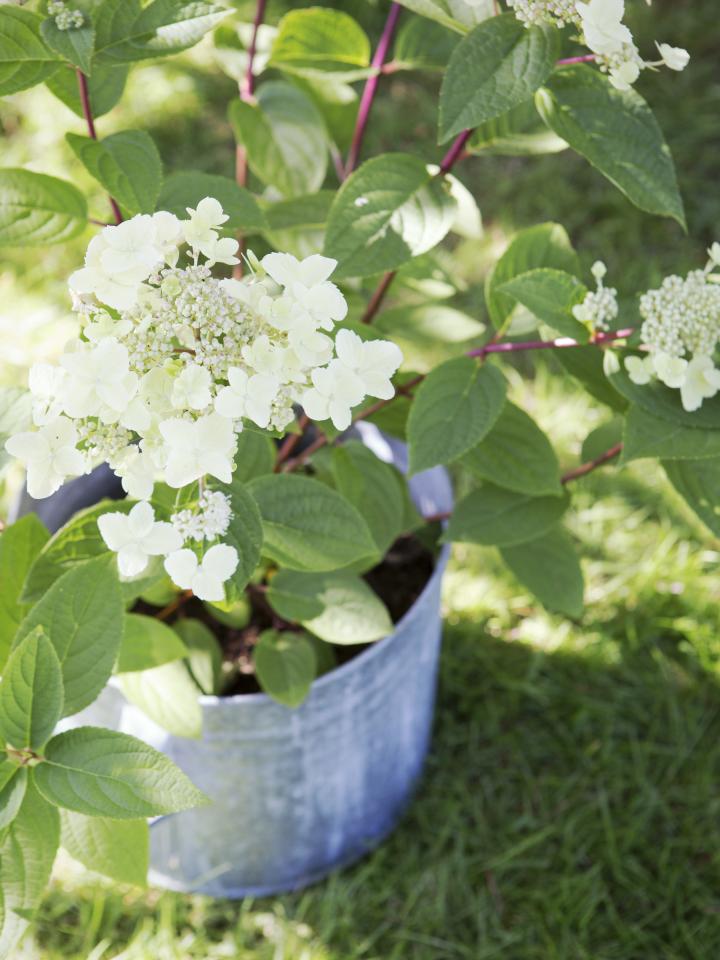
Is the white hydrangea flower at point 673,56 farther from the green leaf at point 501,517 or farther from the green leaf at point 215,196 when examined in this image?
the green leaf at point 501,517

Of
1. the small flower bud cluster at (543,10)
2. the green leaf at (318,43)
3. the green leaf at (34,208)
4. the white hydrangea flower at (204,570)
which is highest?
the small flower bud cluster at (543,10)

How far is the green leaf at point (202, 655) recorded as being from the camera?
136 centimetres

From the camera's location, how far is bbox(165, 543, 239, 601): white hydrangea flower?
810 mm

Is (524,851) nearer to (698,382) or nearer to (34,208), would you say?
(698,382)

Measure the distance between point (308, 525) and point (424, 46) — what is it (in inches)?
25.1

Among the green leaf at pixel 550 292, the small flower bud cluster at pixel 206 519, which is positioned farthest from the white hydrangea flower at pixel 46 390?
the green leaf at pixel 550 292

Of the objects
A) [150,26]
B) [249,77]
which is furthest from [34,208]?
[249,77]

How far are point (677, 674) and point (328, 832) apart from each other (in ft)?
2.39

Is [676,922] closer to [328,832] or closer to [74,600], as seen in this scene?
[328,832]

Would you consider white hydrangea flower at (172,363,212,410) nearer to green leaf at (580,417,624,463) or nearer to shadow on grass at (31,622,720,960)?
green leaf at (580,417,624,463)

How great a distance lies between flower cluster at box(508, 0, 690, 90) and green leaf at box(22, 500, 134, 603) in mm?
608

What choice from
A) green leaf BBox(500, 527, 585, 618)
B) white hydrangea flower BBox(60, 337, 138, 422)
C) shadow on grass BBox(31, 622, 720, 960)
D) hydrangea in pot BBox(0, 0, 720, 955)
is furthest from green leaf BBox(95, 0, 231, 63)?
shadow on grass BBox(31, 622, 720, 960)

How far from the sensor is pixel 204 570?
0.81 metres

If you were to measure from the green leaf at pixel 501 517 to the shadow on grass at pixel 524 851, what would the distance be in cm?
67
